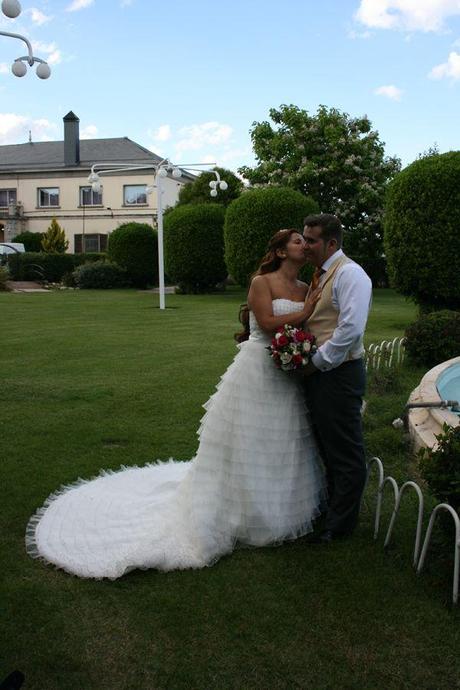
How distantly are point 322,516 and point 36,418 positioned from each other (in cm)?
404

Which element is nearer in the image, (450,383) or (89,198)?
(450,383)

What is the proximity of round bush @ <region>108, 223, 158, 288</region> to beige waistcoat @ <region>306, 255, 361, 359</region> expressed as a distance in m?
27.1

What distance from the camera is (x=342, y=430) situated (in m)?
4.21

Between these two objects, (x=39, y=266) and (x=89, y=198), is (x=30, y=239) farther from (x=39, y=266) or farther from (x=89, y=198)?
(x=39, y=266)

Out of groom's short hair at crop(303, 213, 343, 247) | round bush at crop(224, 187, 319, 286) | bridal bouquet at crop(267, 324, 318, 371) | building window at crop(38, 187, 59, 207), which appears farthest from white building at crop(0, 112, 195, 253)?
bridal bouquet at crop(267, 324, 318, 371)

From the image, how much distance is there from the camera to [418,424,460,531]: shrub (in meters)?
3.71

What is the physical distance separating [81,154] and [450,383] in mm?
48443

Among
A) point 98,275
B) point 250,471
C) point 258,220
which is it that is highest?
point 258,220

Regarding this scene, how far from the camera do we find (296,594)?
3.72 m

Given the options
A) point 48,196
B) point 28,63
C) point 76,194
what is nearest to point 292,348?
point 28,63

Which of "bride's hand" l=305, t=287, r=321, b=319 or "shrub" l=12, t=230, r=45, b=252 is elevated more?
"shrub" l=12, t=230, r=45, b=252

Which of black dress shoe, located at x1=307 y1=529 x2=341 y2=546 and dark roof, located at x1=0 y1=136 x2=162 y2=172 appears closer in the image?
black dress shoe, located at x1=307 y1=529 x2=341 y2=546

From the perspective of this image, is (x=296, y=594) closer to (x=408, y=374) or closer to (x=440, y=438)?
(x=440, y=438)

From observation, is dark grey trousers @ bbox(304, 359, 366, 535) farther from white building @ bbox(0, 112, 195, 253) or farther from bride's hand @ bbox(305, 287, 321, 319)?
white building @ bbox(0, 112, 195, 253)
